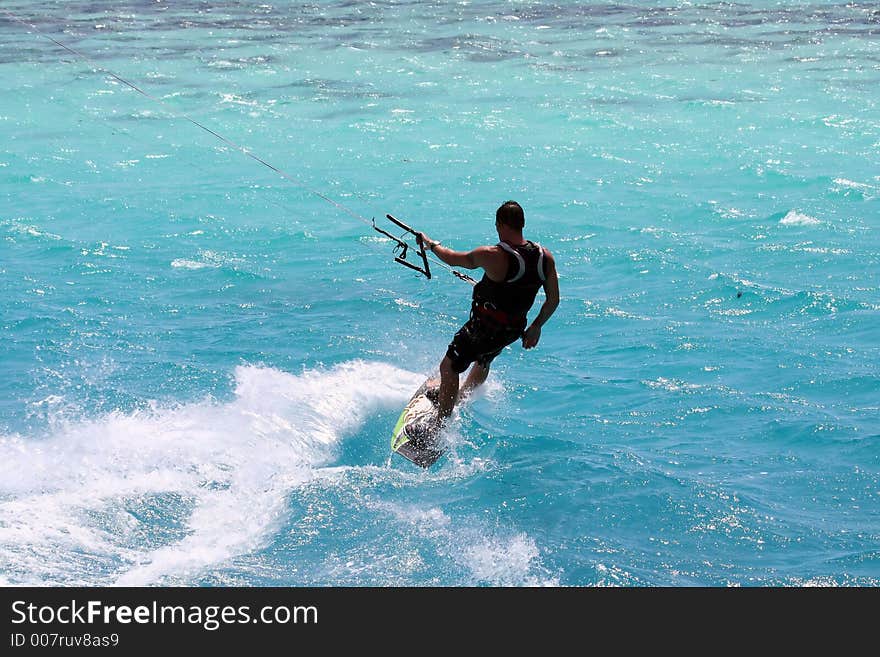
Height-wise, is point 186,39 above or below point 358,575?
above

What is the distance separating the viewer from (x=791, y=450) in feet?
32.0

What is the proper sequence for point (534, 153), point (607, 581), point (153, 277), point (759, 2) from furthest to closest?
1. point (759, 2)
2. point (534, 153)
3. point (153, 277)
4. point (607, 581)

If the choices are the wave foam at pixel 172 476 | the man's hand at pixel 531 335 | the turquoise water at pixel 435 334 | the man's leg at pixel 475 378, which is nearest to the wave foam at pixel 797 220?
the turquoise water at pixel 435 334

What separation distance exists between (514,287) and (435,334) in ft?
15.1

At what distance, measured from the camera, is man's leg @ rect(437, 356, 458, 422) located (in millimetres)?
9093

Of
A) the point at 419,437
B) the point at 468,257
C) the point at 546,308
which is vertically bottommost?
Result: the point at 419,437

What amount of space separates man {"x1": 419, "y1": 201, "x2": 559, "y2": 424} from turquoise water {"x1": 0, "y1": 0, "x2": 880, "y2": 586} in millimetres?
819

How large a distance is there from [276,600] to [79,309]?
26.9ft

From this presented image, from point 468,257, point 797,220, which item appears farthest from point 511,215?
point 797,220

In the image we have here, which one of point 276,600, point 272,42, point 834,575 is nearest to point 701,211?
point 834,575

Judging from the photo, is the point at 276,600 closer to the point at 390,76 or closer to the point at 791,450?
the point at 791,450

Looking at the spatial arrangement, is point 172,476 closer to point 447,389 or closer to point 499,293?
point 447,389

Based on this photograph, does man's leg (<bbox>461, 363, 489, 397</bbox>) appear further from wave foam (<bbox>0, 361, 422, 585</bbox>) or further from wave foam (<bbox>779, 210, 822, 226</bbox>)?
wave foam (<bbox>779, 210, 822, 226</bbox>)

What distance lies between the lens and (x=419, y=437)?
9.29 m
